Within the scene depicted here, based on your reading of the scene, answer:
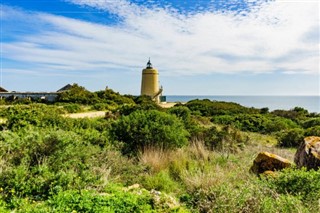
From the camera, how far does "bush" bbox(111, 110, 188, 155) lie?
8406 mm

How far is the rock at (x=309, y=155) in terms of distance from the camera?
6.25 m

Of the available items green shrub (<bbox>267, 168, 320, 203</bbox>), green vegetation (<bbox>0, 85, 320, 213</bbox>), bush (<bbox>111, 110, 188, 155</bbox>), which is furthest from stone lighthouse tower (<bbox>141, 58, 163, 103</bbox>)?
green shrub (<bbox>267, 168, 320, 203</bbox>)

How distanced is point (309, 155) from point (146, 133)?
4.11 m

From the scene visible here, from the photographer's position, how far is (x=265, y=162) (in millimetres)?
6641

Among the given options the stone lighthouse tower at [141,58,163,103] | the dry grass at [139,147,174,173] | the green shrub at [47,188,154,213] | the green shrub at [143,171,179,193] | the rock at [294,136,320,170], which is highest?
the stone lighthouse tower at [141,58,163,103]

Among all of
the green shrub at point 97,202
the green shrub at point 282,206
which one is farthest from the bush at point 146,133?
the green shrub at point 282,206

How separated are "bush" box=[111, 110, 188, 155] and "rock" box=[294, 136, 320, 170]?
3236mm

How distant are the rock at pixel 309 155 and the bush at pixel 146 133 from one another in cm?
324

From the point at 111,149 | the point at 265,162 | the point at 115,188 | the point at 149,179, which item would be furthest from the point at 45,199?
the point at 265,162

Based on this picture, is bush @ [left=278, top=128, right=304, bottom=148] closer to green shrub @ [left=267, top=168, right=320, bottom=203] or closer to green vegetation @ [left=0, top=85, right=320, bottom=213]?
green vegetation @ [left=0, top=85, right=320, bottom=213]

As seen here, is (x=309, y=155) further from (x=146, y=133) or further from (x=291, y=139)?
(x=291, y=139)

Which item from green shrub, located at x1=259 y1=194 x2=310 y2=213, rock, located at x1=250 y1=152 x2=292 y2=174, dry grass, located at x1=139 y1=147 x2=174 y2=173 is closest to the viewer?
green shrub, located at x1=259 y1=194 x2=310 y2=213

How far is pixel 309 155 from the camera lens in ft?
20.9

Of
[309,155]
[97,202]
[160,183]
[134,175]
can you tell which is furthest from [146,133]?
[97,202]
